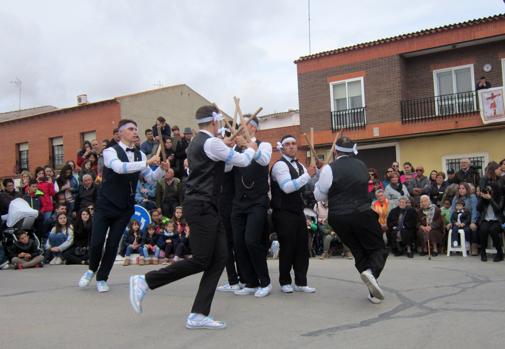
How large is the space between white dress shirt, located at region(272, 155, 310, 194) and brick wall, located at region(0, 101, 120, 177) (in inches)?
999

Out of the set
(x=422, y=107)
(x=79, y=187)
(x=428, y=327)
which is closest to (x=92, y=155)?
(x=79, y=187)

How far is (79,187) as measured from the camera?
1231 centimetres

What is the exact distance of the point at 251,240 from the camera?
5.94m

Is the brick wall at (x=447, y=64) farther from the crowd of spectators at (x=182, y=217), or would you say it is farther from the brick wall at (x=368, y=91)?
the crowd of spectators at (x=182, y=217)

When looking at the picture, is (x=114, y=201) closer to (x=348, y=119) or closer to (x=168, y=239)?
(x=168, y=239)

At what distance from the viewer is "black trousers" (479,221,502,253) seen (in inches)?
364

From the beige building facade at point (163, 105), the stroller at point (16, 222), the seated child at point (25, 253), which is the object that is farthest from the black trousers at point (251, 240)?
the beige building facade at point (163, 105)

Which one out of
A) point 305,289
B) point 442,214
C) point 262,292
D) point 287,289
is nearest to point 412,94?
point 442,214

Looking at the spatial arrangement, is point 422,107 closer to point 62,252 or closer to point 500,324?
point 62,252

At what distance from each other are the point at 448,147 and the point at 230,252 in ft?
53.8

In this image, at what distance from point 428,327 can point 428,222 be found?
6.46 meters

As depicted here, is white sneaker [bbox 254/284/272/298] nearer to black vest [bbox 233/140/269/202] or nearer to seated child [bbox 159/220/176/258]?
black vest [bbox 233/140/269/202]

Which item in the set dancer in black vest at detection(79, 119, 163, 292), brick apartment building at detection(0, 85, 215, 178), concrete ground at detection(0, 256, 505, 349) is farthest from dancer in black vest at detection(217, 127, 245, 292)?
brick apartment building at detection(0, 85, 215, 178)

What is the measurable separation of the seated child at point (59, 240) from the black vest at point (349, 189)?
23.2ft
